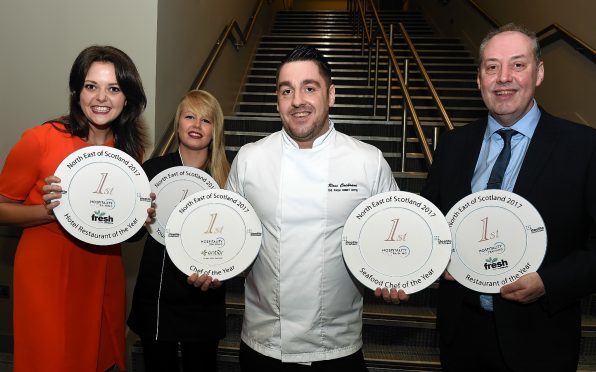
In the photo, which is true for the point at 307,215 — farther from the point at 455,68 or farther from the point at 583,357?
the point at 455,68

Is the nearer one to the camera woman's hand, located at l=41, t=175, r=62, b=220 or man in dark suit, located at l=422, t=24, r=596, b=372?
man in dark suit, located at l=422, t=24, r=596, b=372

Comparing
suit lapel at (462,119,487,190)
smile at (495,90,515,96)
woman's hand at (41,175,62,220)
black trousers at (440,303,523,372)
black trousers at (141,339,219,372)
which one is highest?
smile at (495,90,515,96)

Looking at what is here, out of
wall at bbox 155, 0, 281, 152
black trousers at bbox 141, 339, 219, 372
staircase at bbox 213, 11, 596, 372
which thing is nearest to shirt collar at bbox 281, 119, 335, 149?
black trousers at bbox 141, 339, 219, 372

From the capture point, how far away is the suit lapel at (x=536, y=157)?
4.95 feet

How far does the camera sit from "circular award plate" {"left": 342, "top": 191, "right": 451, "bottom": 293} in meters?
1.52

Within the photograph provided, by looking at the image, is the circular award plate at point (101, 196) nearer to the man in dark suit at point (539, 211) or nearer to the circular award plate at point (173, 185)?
the circular award plate at point (173, 185)

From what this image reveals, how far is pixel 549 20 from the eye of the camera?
4879 mm

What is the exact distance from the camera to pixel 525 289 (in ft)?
4.80

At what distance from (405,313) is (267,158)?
5.27 ft

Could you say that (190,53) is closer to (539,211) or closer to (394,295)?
(394,295)

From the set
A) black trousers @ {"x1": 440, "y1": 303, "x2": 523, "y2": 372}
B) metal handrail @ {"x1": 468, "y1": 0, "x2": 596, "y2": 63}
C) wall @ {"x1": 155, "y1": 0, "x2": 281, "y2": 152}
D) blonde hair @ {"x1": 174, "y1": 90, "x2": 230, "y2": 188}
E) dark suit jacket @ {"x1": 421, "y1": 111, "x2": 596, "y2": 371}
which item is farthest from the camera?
metal handrail @ {"x1": 468, "y1": 0, "x2": 596, "y2": 63}

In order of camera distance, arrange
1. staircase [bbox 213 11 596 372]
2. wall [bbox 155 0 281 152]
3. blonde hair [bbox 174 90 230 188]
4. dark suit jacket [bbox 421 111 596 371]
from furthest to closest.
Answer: wall [bbox 155 0 281 152] → staircase [bbox 213 11 596 372] → blonde hair [bbox 174 90 230 188] → dark suit jacket [bbox 421 111 596 371]

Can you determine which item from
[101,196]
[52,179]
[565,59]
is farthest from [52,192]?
[565,59]

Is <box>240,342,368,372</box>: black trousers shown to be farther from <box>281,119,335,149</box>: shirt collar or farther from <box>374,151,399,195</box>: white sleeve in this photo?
<box>281,119,335,149</box>: shirt collar
